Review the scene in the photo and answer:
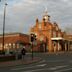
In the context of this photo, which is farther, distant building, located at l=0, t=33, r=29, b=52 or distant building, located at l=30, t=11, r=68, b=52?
distant building, located at l=30, t=11, r=68, b=52

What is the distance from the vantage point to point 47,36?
9850 centimetres

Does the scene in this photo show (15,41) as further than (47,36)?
No

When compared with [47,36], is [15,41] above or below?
below

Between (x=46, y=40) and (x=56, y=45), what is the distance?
476cm

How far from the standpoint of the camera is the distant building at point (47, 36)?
3824 inches

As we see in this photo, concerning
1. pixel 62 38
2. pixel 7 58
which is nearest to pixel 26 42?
pixel 62 38

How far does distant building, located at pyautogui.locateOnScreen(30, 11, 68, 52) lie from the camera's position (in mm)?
97125

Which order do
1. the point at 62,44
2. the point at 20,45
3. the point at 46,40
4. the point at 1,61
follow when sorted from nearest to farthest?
the point at 1,61, the point at 20,45, the point at 46,40, the point at 62,44

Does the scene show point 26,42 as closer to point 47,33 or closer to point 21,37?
point 21,37

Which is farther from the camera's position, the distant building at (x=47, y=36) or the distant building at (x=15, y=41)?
the distant building at (x=47, y=36)

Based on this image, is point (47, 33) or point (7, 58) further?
point (47, 33)

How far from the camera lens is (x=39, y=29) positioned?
99375 mm

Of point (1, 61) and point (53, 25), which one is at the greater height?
point (53, 25)

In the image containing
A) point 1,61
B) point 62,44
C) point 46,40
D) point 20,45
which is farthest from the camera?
point 62,44
